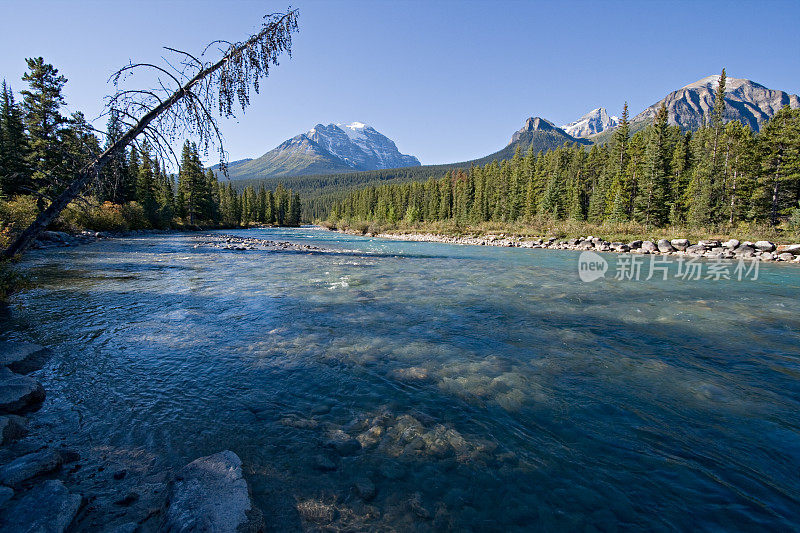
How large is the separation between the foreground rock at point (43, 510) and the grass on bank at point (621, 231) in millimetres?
38083

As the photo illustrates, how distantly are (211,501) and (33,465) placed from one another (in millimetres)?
1615

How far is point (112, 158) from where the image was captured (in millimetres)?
4785

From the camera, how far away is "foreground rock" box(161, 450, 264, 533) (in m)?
2.07

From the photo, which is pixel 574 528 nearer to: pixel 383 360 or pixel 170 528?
pixel 170 528

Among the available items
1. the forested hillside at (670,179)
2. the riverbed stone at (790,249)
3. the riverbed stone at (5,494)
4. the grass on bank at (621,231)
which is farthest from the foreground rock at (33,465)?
the forested hillside at (670,179)

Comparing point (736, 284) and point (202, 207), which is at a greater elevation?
point (202, 207)

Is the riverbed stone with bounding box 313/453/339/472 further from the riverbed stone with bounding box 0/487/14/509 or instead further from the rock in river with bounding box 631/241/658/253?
the rock in river with bounding box 631/241/658/253

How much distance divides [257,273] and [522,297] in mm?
10519

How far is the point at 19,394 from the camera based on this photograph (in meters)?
3.53

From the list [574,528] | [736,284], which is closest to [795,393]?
[574,528]

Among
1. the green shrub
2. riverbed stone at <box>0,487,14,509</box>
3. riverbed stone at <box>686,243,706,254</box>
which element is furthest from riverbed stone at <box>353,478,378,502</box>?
riverbed stone at <box>686,243,706,254</box>

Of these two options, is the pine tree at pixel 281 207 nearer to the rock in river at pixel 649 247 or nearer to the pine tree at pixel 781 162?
the rock in river at pixel 649 247

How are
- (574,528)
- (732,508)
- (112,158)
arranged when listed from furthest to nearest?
(112,158)
(732,508)
(574,528)

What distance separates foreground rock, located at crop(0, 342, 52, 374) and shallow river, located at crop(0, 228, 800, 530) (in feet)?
0.76
